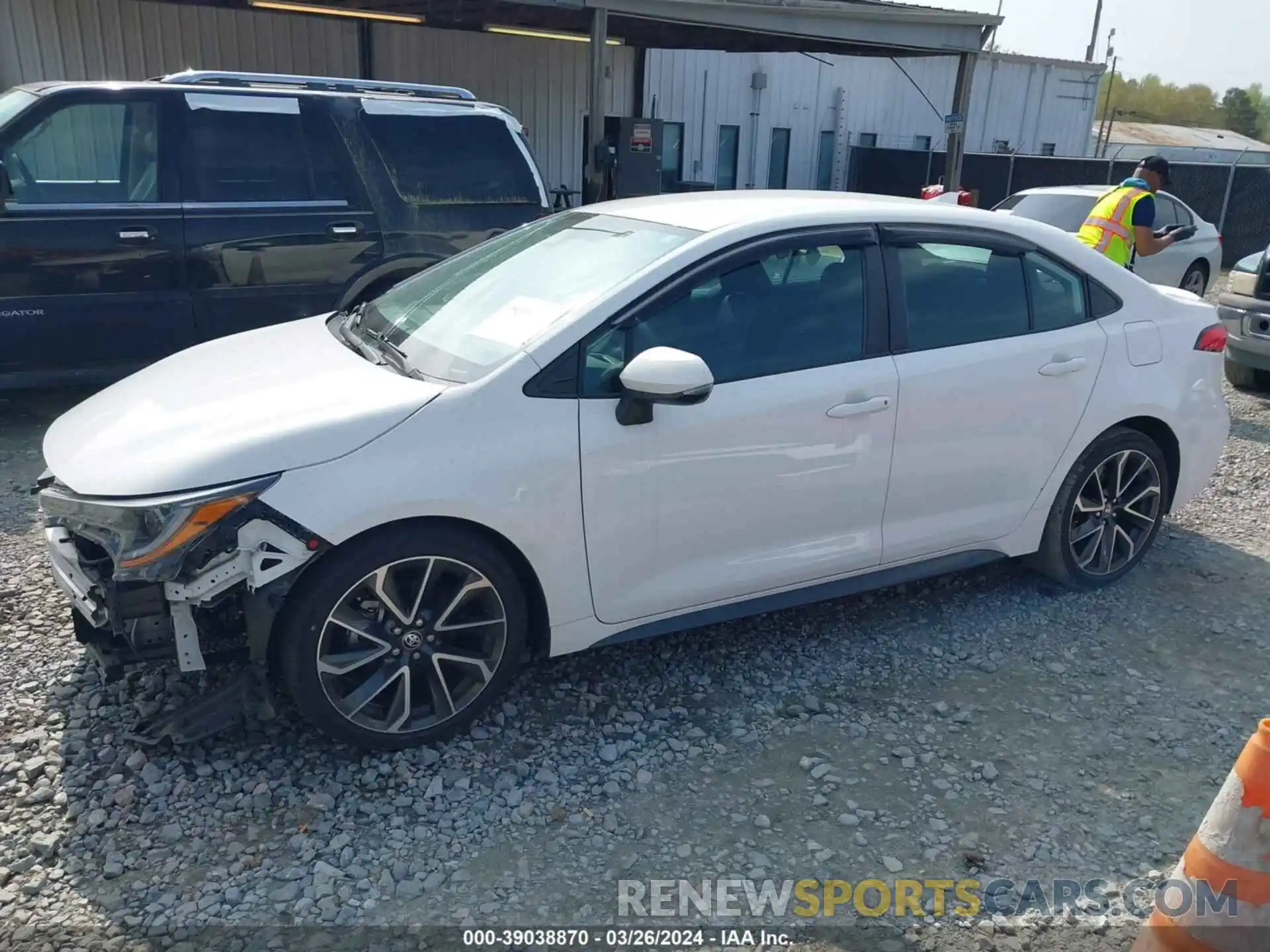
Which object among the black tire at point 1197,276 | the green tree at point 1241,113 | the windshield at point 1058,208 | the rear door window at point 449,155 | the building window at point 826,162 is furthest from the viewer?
the green tree at point 1241,113

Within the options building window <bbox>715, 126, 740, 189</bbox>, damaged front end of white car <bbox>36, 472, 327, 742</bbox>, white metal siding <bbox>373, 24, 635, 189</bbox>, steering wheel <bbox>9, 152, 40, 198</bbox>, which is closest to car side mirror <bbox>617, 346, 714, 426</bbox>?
damaged front end of white car <bbox>36, 472, 327, 742</bbox>

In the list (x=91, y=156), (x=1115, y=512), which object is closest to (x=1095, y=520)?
(x=1115, y=512)

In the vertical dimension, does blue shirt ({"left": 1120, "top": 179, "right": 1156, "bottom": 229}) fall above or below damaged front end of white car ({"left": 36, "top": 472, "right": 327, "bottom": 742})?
above

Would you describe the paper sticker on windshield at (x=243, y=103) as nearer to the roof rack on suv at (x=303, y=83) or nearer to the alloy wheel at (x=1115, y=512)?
the roof rack on suv at (x=303, y=83)

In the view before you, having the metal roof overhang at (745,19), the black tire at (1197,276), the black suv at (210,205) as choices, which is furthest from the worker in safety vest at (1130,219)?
the black tire at (1197,276)

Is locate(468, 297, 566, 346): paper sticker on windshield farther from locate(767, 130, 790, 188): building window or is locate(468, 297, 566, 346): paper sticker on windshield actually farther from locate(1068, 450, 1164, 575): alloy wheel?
locate(767, 130, 790, 188): building window

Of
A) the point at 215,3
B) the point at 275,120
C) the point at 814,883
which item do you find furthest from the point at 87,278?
the point at 215,3

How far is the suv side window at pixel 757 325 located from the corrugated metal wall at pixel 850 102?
44.1 ft

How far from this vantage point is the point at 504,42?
14508mm

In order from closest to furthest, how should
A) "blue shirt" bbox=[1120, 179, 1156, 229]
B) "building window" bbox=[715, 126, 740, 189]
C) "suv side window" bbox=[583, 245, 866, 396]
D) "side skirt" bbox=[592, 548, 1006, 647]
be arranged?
"suv side window" bbox=[583, 245, 866, 396], "side skirt" bbox=[592, 548, 1006, 647], "blue shirt" bbox=[1120, 179, 1156, 229], "building window" bbox=[715, 126, 740, 189]

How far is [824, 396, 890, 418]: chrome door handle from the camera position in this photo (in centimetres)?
355

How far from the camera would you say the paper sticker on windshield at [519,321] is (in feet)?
10.8

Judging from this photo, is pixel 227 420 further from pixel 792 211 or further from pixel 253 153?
pixel 253 153

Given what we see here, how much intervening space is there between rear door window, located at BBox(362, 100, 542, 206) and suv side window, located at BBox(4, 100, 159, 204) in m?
1.34
